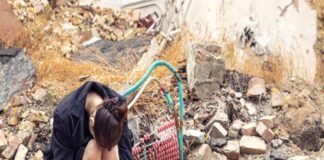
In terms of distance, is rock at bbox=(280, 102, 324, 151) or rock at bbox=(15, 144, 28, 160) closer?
rock at bbox=(15, 144, 28, 160)

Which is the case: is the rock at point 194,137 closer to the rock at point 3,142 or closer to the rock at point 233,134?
the rock at point 233,134

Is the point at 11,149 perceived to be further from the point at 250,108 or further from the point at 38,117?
the point at 250,108

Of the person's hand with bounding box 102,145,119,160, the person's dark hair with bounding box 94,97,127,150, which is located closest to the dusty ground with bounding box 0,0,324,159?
the person's hand with bounding box 102,145,119,160

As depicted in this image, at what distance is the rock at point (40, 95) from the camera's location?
4.24m

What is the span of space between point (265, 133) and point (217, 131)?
0.34 metres

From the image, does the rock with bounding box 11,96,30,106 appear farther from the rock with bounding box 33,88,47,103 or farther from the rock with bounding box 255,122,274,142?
the rock with bounding box 255,122,274,142

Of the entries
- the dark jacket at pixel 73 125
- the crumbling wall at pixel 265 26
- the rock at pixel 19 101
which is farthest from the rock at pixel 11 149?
the crumbling wall at pixel 265 26

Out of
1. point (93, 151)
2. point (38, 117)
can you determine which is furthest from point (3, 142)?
point (93, 151)

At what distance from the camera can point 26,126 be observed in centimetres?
393

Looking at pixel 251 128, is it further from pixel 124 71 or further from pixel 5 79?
pixel 5 79

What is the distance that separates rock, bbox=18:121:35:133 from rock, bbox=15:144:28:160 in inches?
6.7

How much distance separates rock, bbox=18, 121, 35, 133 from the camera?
12.8ft

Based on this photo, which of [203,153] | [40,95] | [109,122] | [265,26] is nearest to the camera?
[109,122]

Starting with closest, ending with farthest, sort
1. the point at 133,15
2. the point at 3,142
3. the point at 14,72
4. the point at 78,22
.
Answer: the point at 3,142, the point at 14,72, the point at 78,22, the point at 133,15
